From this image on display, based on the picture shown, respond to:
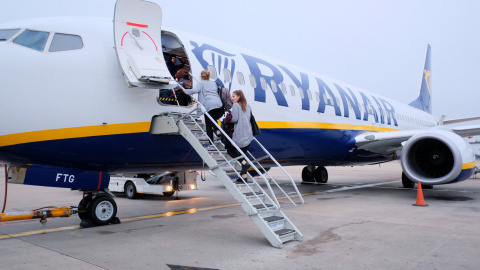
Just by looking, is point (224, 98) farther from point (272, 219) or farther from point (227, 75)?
point (272, 219)

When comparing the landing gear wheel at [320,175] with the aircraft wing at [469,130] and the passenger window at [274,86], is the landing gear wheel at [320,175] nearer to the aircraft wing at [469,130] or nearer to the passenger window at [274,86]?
the aircraft wing at [469,130]

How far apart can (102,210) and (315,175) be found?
1164 cm

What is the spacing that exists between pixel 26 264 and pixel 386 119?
14434mm

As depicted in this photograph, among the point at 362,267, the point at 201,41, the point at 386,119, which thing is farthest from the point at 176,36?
the point at 386,119

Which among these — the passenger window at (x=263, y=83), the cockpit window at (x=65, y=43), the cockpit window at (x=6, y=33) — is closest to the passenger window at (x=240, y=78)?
the passenger window at (x=263, y=83)

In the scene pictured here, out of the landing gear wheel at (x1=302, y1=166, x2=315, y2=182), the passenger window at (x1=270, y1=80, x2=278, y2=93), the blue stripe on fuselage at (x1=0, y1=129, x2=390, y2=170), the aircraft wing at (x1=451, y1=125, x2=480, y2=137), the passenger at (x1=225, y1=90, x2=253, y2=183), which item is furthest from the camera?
the landing gear wheel at (x1=302, y1=166, x2=315, y2=182)

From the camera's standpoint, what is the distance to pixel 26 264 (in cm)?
446

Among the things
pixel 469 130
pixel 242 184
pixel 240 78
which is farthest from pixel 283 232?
pixel 469 130

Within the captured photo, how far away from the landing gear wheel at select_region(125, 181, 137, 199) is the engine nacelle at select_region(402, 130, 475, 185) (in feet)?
26.3

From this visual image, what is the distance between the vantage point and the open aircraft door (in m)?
5.84

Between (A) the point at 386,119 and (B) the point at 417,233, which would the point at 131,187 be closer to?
(B) the point at 417,233

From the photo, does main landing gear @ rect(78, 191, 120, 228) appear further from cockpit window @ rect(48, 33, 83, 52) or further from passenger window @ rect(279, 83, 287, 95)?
passenger window @ rect(279, 83, 287, 95)

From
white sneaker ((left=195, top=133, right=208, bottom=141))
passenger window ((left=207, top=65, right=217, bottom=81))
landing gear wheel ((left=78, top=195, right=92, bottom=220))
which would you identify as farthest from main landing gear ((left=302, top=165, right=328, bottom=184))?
landing gear wheel ((left=78, top=195, right=92, bottom=220))

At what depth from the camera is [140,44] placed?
6.14 metres
